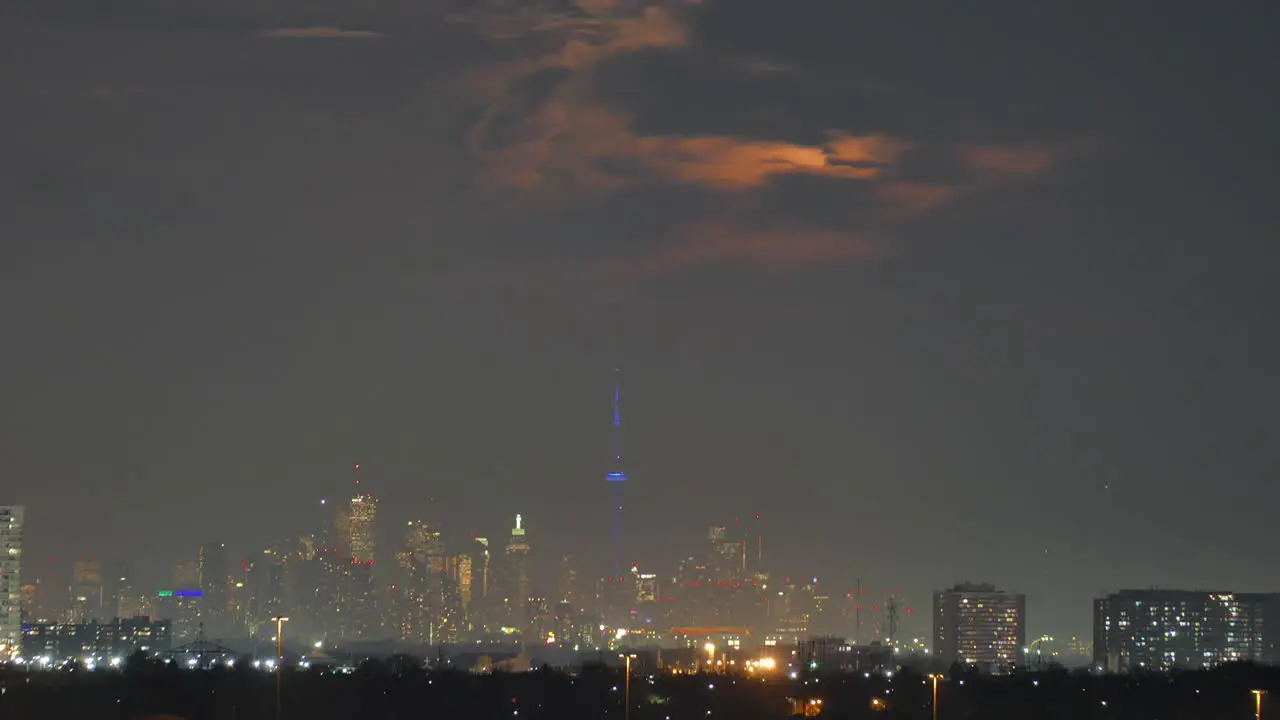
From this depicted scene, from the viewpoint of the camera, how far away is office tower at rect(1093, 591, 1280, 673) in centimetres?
17675

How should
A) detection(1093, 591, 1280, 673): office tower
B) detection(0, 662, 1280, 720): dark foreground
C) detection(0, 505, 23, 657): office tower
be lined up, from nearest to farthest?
detection(0, 662, 1280, 720): dark foreground < detection(0, 505, 23, 657): office tower < detection(1093, 591, 1280, 673): office tower

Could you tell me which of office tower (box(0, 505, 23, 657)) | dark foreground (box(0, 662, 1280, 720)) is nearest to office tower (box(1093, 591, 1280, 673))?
dark foreground (box(0, 662, 1280, 720))

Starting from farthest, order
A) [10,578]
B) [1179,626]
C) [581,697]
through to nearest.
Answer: [1179,626]
[10,578]
[581,697]

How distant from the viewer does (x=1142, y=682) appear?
97375 millimetres

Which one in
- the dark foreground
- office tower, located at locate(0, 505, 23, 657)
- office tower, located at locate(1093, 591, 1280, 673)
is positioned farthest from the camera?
office tower, located at locate(1093, 591, 1280, 673)

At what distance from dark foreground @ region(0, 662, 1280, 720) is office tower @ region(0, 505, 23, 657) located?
141 ft

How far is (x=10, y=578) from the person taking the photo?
138750 mm

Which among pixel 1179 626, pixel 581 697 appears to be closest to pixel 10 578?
pixel 581 697

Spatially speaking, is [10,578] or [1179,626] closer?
[10,578]

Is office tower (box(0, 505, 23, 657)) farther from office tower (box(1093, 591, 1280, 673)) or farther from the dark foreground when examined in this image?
office tower (box(1093, 591, 1280, 673))

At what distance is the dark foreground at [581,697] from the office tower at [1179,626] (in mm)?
76020

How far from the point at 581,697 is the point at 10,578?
217ft

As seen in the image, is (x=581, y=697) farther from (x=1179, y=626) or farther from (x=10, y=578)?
(x=1179, y=626)

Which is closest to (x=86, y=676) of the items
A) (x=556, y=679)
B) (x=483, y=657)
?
(x=556, y=679)
